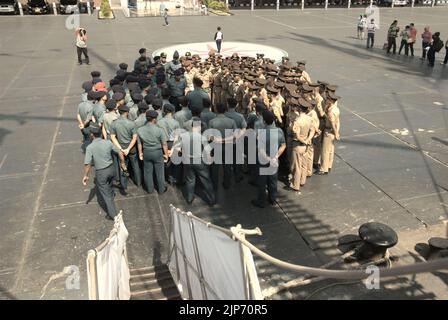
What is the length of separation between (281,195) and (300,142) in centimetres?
108

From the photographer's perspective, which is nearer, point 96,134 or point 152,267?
point 152,267

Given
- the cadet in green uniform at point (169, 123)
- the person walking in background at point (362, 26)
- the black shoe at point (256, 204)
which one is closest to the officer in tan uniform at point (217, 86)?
the cadet in green uniform at point (169, 123)

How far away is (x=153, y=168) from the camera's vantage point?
7.18 metres

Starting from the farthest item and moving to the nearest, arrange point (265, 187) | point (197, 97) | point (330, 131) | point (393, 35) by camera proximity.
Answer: point (393, 35)
point (197, 97)
point (330, 131)
point (265, 187)

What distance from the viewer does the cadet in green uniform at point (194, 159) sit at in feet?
21.3

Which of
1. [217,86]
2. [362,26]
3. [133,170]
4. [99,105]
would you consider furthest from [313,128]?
[362,26]

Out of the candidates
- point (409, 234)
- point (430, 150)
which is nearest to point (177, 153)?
point (409, 234)

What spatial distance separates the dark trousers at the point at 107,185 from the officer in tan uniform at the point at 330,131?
4.20 m

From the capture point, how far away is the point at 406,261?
537 centimetres

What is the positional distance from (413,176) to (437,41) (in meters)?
11.7

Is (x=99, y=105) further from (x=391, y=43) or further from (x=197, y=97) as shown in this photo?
(x=391, y=43)

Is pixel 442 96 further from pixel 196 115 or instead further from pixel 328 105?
pixel 196 115

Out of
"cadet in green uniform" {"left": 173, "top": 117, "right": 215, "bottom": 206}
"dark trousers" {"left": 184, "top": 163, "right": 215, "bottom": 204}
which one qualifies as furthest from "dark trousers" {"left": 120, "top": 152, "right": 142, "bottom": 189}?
"dark trousers" {"left": 184, "top": 163, "right": 215, "bottom": 204}

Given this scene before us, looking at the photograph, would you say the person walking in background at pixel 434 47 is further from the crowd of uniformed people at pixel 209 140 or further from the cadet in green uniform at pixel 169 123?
the cadet in green uniform at pixel 169 123
